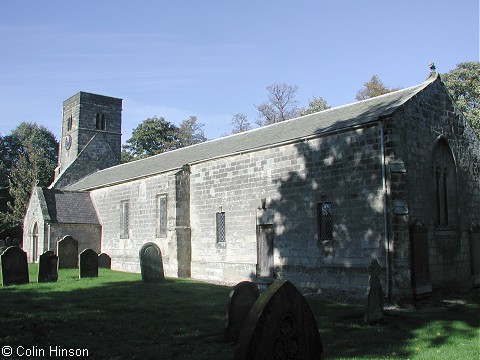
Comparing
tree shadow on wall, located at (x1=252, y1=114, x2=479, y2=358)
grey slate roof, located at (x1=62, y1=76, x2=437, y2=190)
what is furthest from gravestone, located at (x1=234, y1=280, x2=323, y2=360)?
grey slate roof, located at (x1=62, y1=76, x2=437, y2=190)

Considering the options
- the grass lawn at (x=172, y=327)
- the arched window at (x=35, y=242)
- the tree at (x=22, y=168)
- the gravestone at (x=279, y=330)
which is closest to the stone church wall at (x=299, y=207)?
the grass lawn at (x=172, y=327)

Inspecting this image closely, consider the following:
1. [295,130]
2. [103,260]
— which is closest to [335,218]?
[295,130]

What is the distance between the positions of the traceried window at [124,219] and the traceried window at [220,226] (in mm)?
9008

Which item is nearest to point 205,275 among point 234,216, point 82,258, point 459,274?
point 234,216

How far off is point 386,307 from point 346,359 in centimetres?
650

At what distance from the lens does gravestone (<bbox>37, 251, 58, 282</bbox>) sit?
16859mm

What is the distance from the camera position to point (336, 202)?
16.0 m

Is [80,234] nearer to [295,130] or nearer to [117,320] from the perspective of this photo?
[295,130]

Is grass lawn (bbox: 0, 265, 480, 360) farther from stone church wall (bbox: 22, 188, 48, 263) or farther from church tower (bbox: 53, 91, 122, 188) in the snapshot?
church tower (bbox: 53, 91, 122, 188)

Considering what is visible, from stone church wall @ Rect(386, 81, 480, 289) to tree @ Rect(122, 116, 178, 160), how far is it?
43203mm

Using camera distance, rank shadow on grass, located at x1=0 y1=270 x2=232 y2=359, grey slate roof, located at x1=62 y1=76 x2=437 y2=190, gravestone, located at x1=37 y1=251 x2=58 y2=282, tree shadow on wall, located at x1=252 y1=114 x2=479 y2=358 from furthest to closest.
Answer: gravestone, located at x1=37 y1=251 x2=58 y2=282 → grey slate roof, located at x1=62 y1=76 x2=437 y2=190 → tree shadow on wall, located at x1=252 y1=114 x2=479 y2=358 → shadow on grass, located at x1=0 y1=270 x2=232 y2=359

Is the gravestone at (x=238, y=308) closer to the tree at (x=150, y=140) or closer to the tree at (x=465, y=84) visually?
the tree at (x=465, y=84)

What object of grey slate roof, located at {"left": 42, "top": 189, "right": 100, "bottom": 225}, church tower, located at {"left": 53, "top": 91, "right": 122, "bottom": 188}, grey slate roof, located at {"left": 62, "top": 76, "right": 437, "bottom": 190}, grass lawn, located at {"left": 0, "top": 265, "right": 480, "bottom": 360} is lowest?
grass lawn, located at {"left": 0, "top": 265, "right": 480, "bottom": 360}

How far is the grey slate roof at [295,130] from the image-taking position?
16.3 metres
